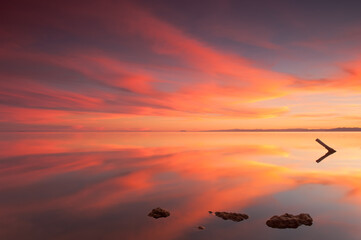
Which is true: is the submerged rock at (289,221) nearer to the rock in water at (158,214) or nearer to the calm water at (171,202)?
the calm water at (171,202)

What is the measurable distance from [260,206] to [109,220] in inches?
628

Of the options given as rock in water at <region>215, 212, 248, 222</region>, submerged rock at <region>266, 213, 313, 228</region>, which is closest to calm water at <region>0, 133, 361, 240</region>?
submerged rock at <region>266, 213, 313, 228</region>

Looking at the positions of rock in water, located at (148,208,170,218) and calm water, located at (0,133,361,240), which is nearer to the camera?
calm water, located at (0,133,361,240)

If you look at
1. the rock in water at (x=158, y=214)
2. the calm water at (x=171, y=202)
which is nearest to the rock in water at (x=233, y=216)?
the calm water at (x=171, y=202)

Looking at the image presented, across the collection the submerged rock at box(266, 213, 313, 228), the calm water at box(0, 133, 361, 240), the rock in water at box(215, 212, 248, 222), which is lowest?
the calm water at box(0, 133, 361, 240)

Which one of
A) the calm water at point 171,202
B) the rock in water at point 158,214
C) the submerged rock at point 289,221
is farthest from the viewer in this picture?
the rock in water at point 158,214

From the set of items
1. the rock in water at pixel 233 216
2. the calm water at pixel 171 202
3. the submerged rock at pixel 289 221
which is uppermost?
the submerged rock at pixel 289 221

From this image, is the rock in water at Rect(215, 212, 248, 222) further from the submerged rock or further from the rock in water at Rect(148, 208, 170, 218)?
the rock in water at Rect(148, 208, 170, 218)

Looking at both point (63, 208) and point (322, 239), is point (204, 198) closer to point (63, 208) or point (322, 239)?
point (322, 239)

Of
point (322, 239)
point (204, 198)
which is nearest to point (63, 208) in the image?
point (204, 198)

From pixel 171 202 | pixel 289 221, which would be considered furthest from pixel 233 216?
pixel 171 202

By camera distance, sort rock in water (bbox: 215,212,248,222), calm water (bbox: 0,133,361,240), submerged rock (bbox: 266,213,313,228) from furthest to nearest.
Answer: rock in water (bbox: 215,212,248,222), submerged rock (bbox: 266,213,313,228), calm water (bbox: 0,133,361,240)

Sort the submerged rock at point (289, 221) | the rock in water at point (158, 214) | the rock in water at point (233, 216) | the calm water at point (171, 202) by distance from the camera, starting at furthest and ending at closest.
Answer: the rock in water at point (158, 214)
the rock in water at point (233, 216)
the submerged rock at point (289, 221)
the calm water at point (171, 202)

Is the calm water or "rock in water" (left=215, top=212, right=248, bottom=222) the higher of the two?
"rock in water" (left=215, top=212, right=248, bottom=222)
